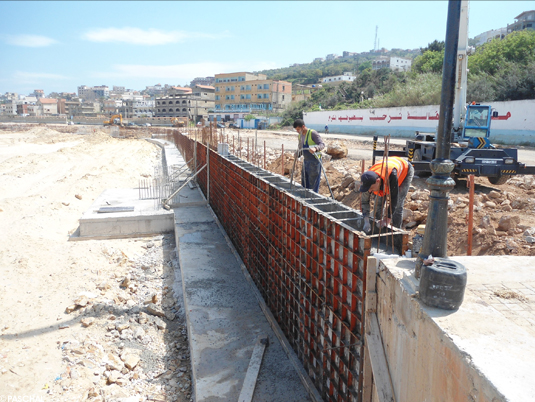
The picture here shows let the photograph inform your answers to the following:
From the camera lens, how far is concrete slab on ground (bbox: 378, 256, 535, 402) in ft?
6.47

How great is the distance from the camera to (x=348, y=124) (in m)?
41.8

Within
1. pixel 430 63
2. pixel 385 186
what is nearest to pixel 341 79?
pixel 430 63

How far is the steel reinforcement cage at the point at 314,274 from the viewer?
3.29 m

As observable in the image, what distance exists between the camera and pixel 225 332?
501 centimetres

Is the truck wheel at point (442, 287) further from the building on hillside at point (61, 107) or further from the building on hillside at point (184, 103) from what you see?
the building on hillside at point (61, 107)

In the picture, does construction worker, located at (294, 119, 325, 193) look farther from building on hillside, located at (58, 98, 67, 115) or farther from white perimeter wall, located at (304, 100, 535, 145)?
building on hillside, located at (58, 98, 67, 115)

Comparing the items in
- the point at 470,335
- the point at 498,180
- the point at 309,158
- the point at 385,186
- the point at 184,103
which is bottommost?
the point at 470,335

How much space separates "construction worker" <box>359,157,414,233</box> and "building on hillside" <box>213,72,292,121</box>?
255ft

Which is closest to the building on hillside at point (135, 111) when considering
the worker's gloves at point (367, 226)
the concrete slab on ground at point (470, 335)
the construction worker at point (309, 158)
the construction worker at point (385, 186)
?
the construction worker at point (309, 158)

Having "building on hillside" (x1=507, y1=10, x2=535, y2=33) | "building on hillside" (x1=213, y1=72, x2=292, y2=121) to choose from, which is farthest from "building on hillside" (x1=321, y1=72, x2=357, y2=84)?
"building on hillside" (x1=507, y1=10, x2=535, y2=33)

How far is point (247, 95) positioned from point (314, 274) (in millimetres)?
89679

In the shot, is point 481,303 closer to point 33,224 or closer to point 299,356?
point 299,356

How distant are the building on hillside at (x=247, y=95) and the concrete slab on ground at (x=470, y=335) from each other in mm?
80032

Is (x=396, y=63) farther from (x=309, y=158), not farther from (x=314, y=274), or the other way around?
(x=314, y=274)
